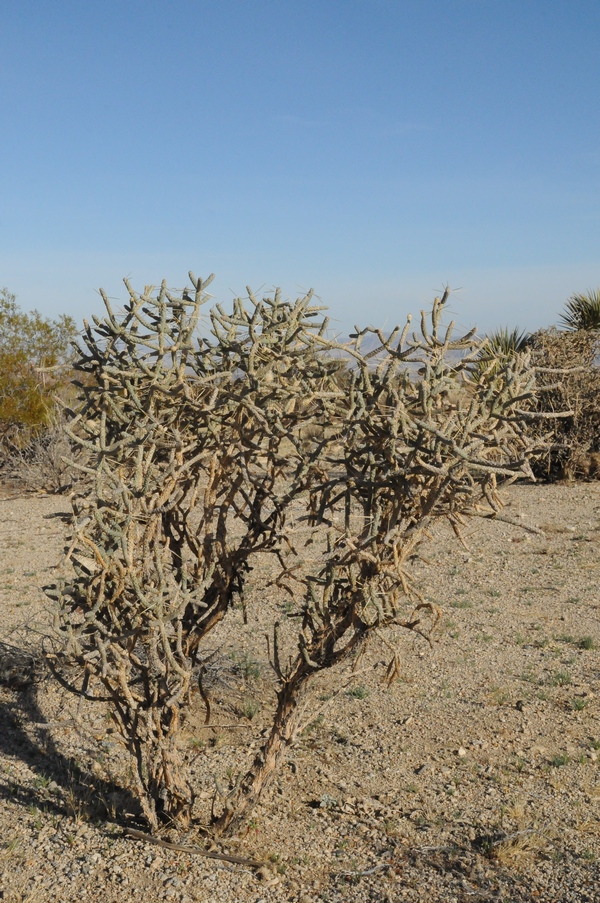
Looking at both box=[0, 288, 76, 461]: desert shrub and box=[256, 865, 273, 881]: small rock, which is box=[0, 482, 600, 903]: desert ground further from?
box=[0, 288, 76, 461]: desert shrub

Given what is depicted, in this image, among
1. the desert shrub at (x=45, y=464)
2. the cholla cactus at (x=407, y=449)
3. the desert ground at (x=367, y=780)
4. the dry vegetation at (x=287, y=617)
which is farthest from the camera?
the desert shrub at (x=45, y=464)

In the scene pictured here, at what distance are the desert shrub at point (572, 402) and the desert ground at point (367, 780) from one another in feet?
18.8

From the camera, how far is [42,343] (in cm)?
1399

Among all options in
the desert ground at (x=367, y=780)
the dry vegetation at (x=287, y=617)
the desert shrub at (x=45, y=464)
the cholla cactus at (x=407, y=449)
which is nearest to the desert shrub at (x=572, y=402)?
the desert ground at (x=367, y=780)

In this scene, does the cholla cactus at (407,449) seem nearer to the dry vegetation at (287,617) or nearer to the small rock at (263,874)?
the dry vegetation at (287,617)

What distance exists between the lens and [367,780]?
163 inches

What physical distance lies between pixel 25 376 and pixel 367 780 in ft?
36.3

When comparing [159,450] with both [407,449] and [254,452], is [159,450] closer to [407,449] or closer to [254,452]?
[254,452]

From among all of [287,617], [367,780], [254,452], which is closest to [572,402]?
[367,780]

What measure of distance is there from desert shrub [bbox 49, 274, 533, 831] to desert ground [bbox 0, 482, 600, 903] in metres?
0.26

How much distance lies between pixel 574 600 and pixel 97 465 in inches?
213

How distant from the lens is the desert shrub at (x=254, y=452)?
2955 millimetres

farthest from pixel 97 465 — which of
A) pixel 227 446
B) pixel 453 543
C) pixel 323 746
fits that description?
pixel 453 543

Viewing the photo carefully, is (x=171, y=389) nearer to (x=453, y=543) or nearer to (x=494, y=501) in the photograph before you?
(x=494, y=501)
